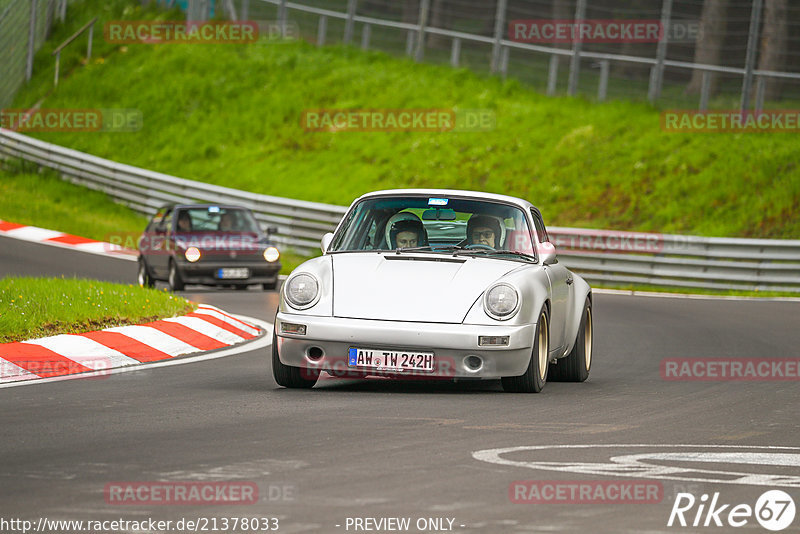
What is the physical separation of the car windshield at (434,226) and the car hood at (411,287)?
1.75 feet

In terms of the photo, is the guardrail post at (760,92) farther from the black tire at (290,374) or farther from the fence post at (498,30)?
the black tire at (290,374)

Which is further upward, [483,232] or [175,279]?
[483,232]

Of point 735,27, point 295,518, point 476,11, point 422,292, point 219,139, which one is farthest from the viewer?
point 219,139

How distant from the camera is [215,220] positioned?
22.2m

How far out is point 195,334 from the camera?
12570 millimetres

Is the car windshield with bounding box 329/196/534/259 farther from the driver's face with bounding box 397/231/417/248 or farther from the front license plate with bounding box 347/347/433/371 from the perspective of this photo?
the front license plate with bounding box 347/347/433/371

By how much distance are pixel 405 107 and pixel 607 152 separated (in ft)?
23.5

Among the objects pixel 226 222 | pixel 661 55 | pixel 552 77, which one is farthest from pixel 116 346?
pixel 552 77

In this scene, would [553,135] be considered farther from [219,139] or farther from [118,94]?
[118,94]

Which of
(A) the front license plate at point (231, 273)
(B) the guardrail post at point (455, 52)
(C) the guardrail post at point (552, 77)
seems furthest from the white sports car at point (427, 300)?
(B) the guardrail post at point (455, 52)

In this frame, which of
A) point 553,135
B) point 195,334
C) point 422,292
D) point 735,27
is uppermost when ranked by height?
point 735,27

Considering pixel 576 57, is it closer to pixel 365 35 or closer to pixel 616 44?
pixel 616 44

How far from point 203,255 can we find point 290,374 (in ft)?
37.7

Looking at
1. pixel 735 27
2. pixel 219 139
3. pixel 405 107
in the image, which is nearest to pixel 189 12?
pixel 219 139
